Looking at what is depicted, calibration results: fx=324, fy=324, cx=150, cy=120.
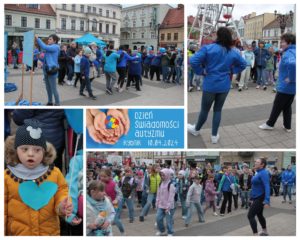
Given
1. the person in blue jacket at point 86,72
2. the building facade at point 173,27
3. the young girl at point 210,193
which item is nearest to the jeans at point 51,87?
the person in blue jacket at point 86,72

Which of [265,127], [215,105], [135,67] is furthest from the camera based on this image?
[135,67]

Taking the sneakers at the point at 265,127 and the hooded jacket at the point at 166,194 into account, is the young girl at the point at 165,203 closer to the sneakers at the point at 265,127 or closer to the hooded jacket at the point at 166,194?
the hooded jacket at the point at 166,194

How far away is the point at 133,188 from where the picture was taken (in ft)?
14.7

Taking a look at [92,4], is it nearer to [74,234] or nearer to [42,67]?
[42,67]

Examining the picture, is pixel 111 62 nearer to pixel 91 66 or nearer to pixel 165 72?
pixel 91 66

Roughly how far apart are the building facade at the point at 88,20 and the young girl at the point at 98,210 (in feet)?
5.77

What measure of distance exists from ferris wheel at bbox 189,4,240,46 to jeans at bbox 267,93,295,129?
106 cm

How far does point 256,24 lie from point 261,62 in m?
2.19

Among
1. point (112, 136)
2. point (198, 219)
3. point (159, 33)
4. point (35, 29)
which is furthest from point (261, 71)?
point (35, 29)

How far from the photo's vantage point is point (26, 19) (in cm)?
336

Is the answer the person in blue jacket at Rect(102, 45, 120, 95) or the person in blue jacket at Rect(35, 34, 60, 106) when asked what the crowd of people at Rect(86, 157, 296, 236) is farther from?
the person in blue jacket at Rect(102, 45, 120, 95)

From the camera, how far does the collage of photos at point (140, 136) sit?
3023mm

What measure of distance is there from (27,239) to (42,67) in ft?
6.68

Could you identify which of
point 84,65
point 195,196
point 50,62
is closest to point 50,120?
point 50,62
